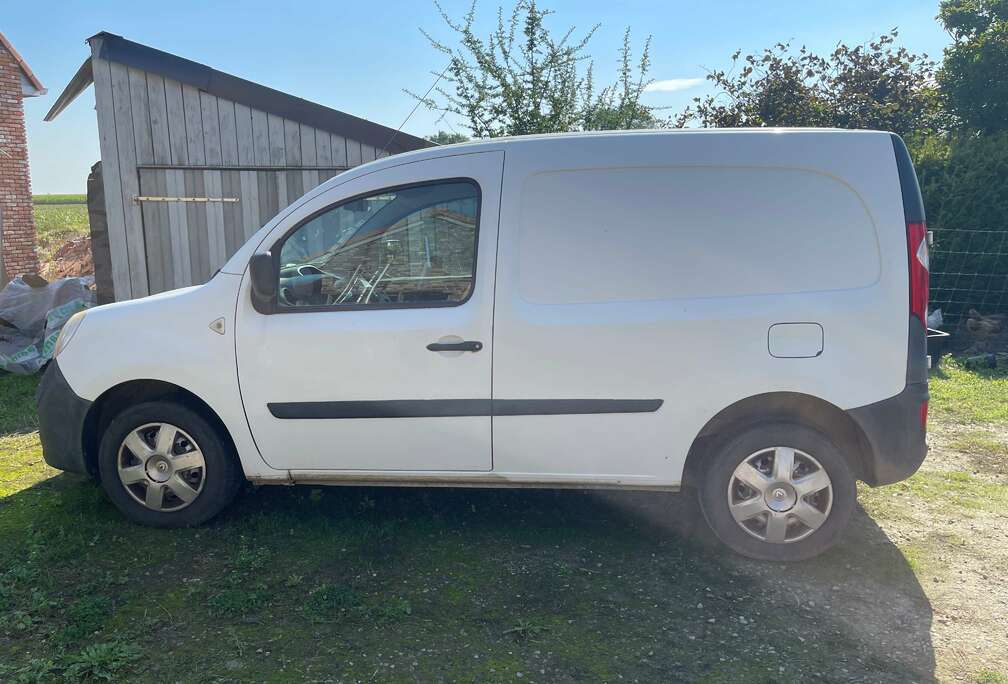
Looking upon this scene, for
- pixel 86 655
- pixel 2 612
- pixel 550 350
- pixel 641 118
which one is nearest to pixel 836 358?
pixel 550 350

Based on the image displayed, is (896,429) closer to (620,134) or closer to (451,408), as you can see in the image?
(620,134)

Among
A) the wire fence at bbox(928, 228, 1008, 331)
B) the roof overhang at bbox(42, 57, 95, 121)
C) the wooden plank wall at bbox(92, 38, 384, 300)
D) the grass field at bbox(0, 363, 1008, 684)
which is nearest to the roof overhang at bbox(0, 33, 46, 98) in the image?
the roof overhang at bbox(42, 57, 95, 121)

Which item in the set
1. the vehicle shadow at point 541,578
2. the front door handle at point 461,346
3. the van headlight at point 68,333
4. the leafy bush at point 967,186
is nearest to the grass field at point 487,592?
the vehicle shadow at point 541,578

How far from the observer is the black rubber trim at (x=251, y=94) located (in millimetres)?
7703

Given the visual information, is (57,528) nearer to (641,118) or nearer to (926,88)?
(641,118)

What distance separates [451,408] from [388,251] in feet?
2.83

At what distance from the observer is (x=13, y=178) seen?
625 inches

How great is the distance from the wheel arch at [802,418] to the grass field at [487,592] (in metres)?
0.58

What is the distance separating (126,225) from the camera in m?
7.91

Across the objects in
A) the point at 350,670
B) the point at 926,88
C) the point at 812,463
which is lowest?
the point at 350,670

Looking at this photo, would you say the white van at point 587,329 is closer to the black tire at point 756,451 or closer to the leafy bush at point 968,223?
the black tire at point 756,451

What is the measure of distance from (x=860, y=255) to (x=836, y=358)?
49 centimetres

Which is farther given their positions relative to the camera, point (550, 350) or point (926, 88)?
point (926, 88)

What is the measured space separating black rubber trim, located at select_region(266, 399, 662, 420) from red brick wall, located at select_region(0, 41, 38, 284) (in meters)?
14.2
